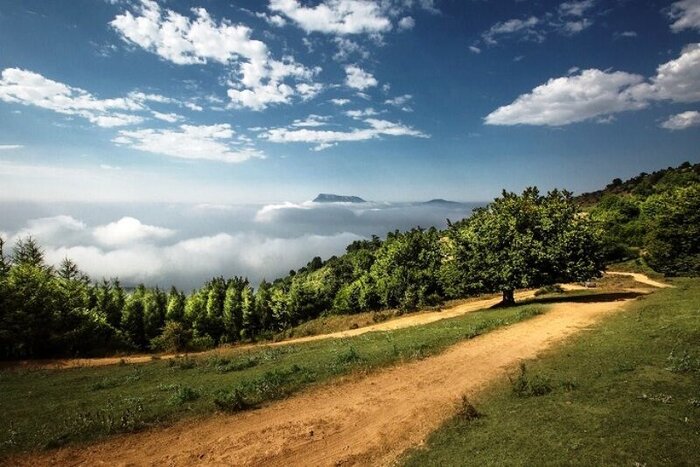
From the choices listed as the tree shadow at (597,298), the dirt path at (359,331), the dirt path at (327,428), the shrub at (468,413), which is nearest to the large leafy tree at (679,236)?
the dirt path at (359,331)

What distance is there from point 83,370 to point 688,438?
125 feet

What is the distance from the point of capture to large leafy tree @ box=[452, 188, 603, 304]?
133ft

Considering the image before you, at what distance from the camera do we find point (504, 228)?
42812 mm

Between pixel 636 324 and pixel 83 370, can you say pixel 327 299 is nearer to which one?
pixel 83 370

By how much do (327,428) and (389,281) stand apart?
199 ft

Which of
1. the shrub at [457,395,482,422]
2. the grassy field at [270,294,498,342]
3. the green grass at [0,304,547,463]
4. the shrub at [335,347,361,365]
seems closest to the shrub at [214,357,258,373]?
the green grass at [0,304,547,463]

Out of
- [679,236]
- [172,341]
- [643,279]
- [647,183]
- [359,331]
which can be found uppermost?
[647,183]

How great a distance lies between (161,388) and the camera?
72.6ft

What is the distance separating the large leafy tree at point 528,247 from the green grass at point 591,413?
711 inches

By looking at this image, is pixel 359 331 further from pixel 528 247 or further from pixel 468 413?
pixel 468 413

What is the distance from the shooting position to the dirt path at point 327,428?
44.8ft

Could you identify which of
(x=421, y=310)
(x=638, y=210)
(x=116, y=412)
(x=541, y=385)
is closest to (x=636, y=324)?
(x=541, y=385)

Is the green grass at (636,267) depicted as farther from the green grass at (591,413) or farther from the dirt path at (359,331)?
the green grass at (591,413)

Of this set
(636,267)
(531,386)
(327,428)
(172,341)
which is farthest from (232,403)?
(636,267)
